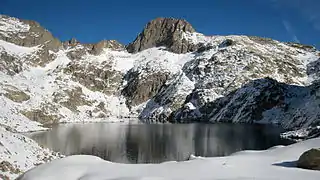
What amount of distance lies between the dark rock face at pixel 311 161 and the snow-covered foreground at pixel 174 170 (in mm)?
562

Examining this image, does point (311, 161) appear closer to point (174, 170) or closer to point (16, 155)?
point (174, 170)

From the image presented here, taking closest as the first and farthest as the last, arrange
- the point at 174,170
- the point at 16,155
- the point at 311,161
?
the point at 174,170 → the point at 311,161 → the point at 16,155

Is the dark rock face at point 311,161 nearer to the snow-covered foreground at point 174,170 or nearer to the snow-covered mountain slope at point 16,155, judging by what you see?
the snow-covered foreground at point 174,170

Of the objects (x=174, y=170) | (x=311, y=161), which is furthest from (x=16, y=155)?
(x=311, y=161)

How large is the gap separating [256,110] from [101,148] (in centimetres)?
11866

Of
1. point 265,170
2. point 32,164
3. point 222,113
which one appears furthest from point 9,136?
point 222,113

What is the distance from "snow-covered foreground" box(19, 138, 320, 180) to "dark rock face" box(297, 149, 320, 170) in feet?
1.84

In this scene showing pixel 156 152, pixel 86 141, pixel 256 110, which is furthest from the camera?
pixel 256 110

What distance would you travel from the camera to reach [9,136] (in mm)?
47781

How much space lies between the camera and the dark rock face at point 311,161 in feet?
64.9

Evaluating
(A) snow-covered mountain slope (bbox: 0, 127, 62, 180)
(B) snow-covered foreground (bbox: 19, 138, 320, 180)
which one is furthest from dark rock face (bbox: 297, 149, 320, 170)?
(A) snow-covered mountain slope (bbox: 0, 127, 62, 180)

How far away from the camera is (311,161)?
20.0 m

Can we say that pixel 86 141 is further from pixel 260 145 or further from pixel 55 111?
pixel 55 111

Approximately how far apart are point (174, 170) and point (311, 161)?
7.27 m
